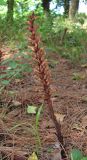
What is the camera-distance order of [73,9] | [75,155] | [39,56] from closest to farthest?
1. [39,56]
2. [75,155]
3. [73,9]

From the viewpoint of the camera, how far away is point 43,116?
8.66ft

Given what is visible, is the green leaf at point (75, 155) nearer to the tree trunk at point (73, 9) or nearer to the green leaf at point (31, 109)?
the green leaf at point (31, 109)

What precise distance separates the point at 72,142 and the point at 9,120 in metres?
0.54

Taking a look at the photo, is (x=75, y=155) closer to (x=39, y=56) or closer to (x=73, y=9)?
(x=39, y=56)

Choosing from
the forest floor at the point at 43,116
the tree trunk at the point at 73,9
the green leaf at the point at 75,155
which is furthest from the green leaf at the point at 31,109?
the tree trunk at the point at 73,9

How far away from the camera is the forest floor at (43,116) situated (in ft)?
6.91

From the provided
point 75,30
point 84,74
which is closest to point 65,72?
point 84,74

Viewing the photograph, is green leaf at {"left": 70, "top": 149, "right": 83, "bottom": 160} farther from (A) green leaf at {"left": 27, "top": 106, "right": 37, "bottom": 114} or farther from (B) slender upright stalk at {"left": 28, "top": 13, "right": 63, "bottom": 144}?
(A) green leaf at {"left": 27, "top": 106, "right": 37, "bottom": 114}

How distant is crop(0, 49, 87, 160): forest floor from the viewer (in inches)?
83.0

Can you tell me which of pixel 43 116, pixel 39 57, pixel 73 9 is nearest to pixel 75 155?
pixel 39 57

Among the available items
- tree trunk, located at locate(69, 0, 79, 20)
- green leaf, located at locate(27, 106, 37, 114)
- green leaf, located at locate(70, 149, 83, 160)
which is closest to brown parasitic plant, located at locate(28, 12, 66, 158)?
green leaf, located at locate(70, 149, 83, 160)

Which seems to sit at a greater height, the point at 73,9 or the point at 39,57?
the point at 39,57

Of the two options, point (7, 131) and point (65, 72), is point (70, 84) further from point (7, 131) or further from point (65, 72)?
point (7, 131)

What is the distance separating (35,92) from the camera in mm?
3209
